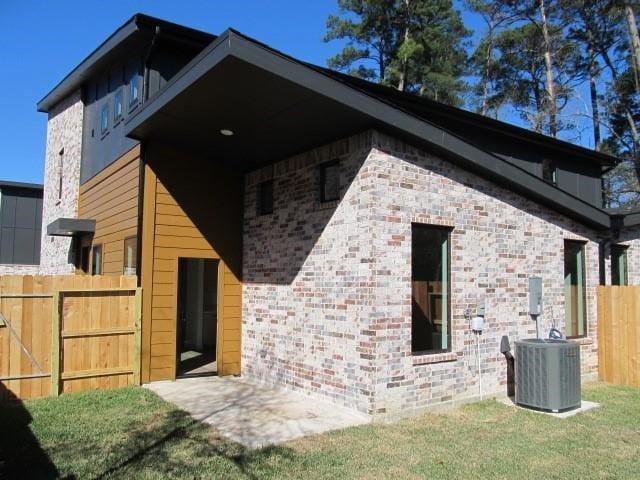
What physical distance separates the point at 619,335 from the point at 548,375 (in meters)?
3.26

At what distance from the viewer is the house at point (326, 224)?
659cm

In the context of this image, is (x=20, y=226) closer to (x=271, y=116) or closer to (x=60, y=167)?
(x=60, y=167)

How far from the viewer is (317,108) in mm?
6492

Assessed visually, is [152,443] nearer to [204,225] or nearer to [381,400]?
[381,400]

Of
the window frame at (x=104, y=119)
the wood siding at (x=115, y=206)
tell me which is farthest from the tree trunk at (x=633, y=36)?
the wood siding at (x=115, y=206)

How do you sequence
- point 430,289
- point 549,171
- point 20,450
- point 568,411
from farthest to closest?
point 549,171
point 430,289
point 568,411
point 20,450

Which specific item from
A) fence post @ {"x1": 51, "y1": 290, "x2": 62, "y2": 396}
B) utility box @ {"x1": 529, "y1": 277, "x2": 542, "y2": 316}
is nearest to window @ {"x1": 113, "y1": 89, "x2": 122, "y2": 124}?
fence post @ {"x1": 51, "y1": 290, "x2": 62, "y2": 396}

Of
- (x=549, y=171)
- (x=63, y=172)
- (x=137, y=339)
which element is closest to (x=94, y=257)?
(x=137, y=339)

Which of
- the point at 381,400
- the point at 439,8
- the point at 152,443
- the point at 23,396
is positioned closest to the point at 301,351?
the point at 381,400

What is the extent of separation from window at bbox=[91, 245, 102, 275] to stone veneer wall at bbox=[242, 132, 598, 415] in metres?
3.33

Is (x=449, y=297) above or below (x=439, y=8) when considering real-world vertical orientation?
below

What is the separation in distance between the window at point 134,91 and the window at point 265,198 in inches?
102

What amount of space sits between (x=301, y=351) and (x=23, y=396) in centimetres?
388

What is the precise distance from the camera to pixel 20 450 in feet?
17.0
